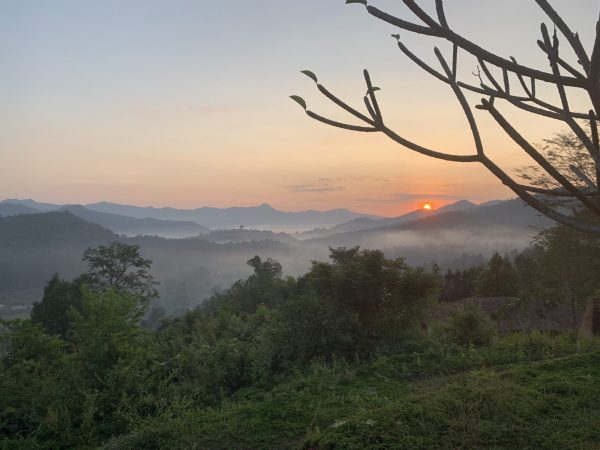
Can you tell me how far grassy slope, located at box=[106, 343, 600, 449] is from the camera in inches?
198

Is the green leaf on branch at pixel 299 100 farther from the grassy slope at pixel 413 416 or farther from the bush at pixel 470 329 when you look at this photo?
the bush at pixel 470 329

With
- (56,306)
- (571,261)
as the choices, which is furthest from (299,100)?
(56,306)

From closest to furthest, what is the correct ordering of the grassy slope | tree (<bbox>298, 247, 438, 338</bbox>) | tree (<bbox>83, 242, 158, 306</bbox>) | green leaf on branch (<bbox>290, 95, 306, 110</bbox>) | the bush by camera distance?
green leaf on branch (<bbox>290, 95, 306, 110</bbox>) < the grassy slope < the bush < tree (<bbox>298, 247, 438, 338</bbox>) < tree (<bbox>83, 242, 158, 306</bbox>)

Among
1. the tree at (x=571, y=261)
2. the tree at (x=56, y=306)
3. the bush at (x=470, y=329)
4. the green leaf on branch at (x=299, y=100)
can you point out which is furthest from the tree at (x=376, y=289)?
the tree at (x=56, y=306)

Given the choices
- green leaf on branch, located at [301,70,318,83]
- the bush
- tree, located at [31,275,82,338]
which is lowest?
tree, located at [31,275,82,338]

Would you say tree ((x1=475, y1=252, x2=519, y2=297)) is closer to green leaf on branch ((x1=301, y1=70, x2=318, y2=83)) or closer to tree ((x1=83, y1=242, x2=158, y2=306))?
tree ((x1=83, y1=242, x2=158, y2=306))

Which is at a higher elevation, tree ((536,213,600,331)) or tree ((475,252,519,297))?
tree ((536,213,600,331))

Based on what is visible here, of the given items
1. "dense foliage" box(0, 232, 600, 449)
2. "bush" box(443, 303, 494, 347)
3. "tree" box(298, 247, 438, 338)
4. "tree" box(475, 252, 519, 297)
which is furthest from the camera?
"tree" box(475, 252, 519, 297)

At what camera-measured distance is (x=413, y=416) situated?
5.55 metres

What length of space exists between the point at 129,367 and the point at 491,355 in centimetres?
769

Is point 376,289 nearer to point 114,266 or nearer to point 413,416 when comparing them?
point 413,416

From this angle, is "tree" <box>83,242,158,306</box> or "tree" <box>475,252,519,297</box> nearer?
"tree" <box>475,252,519,297</box>

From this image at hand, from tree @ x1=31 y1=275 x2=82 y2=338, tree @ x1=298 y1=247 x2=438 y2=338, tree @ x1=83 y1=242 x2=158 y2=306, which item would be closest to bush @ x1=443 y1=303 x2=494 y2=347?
tree @ x1=298 y1=247 x2=438 y2=338

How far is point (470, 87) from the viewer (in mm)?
3043
